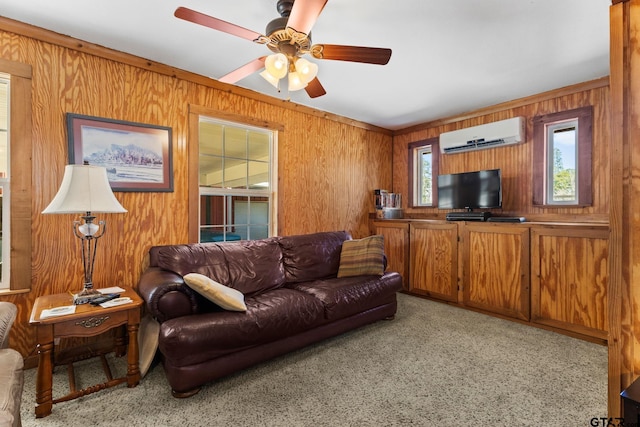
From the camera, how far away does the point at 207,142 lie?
128 inches

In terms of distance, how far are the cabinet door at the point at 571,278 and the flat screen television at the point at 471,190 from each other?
688mm

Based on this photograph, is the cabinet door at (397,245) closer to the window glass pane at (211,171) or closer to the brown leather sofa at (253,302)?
the brown leather sofa at (253,302)

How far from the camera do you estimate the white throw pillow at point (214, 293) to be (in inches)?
83.4

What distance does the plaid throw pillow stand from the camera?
333 cm

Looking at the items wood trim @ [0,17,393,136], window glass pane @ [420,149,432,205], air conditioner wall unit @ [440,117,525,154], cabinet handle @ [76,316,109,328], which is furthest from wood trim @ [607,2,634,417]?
window glass pane @ [420,149,432,205]

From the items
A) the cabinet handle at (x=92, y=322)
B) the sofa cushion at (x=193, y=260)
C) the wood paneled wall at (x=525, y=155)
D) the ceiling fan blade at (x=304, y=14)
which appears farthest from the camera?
the wood paneled wall at (x=525, y=155)

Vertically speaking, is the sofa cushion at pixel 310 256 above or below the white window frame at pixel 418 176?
below

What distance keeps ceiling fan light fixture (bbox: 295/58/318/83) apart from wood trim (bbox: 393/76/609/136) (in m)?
2.86

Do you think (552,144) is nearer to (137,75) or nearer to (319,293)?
(319,293)

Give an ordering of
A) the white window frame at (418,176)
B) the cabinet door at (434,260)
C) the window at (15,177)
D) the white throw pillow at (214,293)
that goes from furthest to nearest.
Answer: the white window frame at (418,176)
the cabinet door at (434,260)
the window at (15,177)
the white throw pillow at (214,293)

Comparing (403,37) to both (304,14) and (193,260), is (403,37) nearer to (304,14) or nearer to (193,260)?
(304,14)

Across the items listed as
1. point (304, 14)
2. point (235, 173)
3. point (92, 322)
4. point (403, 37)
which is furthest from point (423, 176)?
point (92, 322)

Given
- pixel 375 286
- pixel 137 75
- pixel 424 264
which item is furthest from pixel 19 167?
pixel 424 264

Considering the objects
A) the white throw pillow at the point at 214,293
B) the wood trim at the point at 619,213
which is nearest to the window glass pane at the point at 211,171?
the white throw pillow at the point at 214,293
